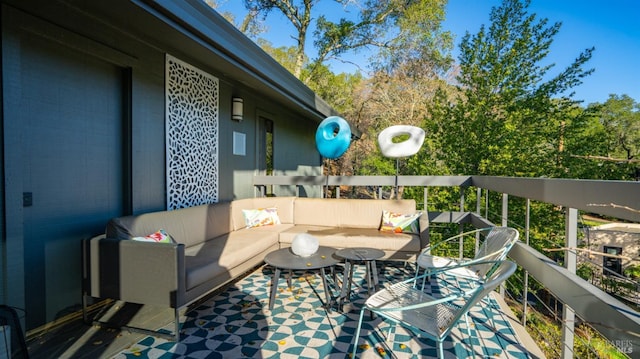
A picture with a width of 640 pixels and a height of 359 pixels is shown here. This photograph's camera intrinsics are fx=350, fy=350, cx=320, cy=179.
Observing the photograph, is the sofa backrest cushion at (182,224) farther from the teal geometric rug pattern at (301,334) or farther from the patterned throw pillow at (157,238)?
the teal geometric rug pattern at (301,334)

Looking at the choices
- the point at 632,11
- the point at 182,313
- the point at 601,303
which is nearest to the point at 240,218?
the point at 182,313

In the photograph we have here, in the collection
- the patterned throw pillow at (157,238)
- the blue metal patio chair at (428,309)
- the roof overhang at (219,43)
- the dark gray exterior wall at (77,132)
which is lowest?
the blue metal patio chair at (428,309)

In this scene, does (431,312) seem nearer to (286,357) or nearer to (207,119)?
(286,357)

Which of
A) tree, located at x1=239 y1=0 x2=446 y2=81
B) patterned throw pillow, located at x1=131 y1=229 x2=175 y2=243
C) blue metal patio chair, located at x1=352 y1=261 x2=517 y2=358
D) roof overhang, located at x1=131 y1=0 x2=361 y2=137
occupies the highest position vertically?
tree, located at x1=239 y1=0 x2=446 y2=81

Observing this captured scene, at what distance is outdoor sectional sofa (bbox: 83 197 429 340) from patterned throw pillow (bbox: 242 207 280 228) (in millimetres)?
71

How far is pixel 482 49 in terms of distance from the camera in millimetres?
10438

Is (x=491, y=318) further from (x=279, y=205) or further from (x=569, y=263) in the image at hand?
(x=279, y=205)

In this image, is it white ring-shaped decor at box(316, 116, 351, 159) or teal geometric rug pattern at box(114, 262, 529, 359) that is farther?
white ring-shaped decor at box(316, 116, 351, 159)

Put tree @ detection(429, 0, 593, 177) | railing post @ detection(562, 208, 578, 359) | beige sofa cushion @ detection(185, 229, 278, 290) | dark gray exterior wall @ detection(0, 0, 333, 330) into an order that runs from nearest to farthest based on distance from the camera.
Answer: railing post @ detection(562, 208, 578, 359) → dark gray exterior wall @ detection(0, 0, 333, 330) → beige sofa cushion @ detection(185, 229, 278, 290) → tree @ detection(429, 0, 593, 177)

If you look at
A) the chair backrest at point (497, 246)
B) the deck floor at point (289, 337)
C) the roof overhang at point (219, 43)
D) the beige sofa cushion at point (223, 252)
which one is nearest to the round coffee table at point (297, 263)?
the deck floor at point (289, 337)

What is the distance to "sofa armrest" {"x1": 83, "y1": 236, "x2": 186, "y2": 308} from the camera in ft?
8.23

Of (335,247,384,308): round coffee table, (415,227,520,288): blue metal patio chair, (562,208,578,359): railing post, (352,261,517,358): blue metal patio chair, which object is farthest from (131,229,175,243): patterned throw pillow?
(562,208,578,359): railing post

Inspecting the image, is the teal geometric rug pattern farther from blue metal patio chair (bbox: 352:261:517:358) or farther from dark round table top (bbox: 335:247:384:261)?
dark round table top (bbox: 335:247:384:261)

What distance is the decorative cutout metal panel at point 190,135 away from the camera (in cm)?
400
